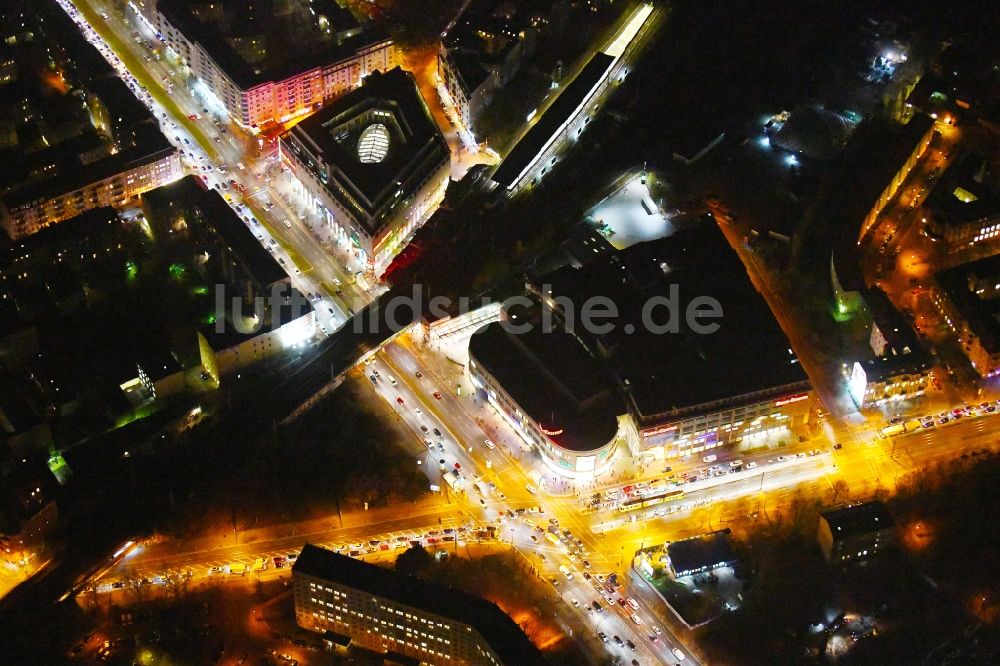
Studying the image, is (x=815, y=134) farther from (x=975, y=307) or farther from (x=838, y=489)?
(x=838, y=489)

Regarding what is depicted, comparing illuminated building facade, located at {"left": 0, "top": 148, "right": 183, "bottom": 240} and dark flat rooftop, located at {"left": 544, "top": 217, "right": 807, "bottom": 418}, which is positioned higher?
illuminated building facade, located at {"left": 0, "top": 148, "right": 183, "bottom": 240}

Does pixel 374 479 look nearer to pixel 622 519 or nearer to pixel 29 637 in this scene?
pixel 622 519

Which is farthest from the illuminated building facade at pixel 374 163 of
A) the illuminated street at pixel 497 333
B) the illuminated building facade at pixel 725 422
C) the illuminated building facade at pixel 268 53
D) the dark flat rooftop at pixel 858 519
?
the dark flat rooftop at pixel 858 519

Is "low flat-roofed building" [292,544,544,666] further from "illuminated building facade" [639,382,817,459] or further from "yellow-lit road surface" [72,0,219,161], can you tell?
"yellow-lit road surface" [72,0,219,161]

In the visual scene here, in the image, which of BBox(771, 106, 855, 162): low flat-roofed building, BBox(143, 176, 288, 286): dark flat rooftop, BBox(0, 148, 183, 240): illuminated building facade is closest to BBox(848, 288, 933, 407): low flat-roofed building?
BBox(771, 106, 855, 162): low flat-roofed building

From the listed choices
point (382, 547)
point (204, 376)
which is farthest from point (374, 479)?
point (204, 376)
